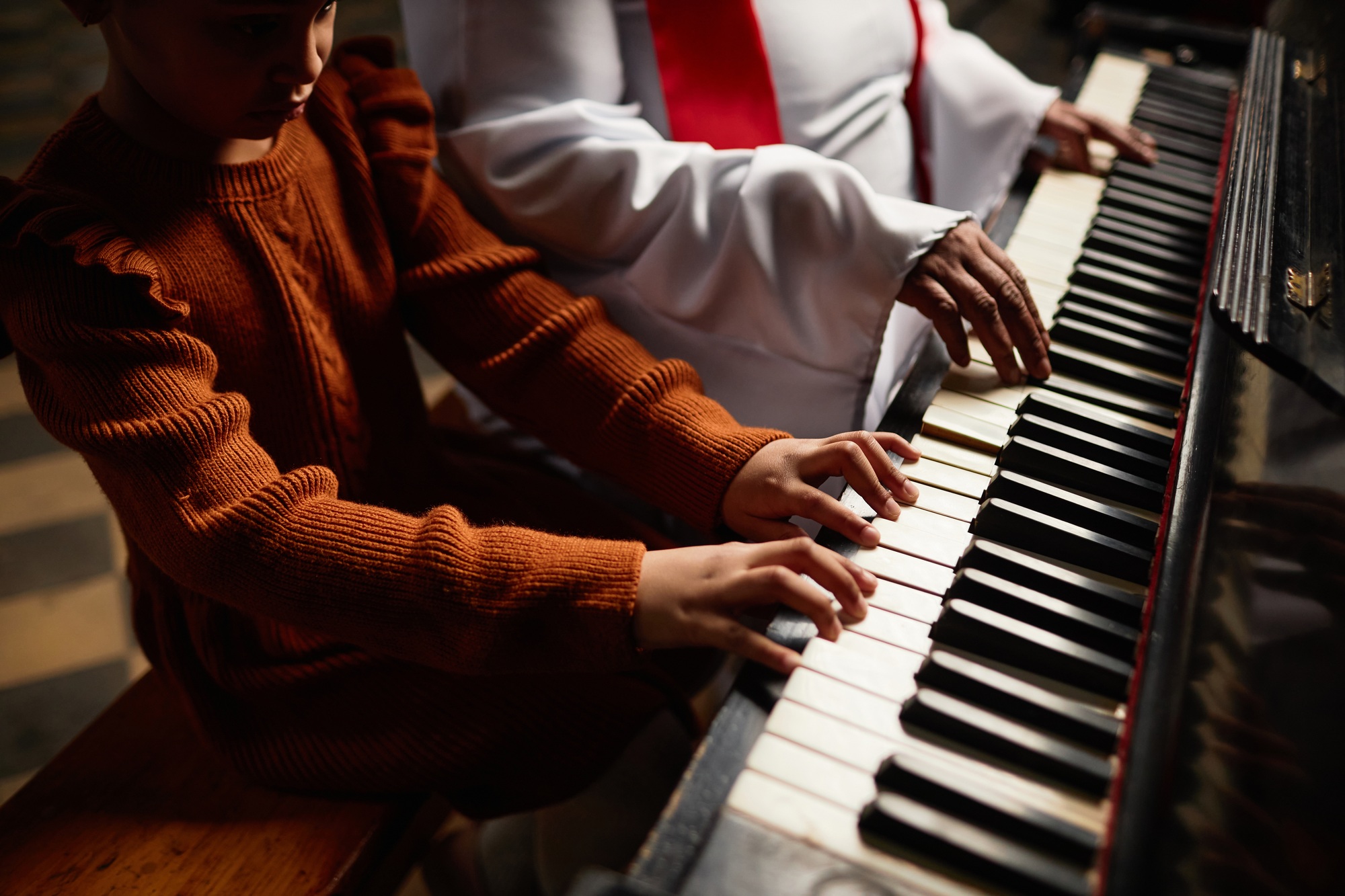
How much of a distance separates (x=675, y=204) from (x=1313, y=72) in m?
0.98

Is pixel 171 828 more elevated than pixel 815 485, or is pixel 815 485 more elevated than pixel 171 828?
pixel 815 485

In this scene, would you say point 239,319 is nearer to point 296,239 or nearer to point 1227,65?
point 296,239

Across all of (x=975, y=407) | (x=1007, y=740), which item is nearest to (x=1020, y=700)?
(x=1007, y=740)

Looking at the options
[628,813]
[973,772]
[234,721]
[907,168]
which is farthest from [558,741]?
[907,168]

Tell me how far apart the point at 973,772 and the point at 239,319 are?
74 cm

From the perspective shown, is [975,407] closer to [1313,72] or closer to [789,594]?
[789,594]

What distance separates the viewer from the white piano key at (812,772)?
586 mm

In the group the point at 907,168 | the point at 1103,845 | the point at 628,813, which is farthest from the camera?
the point at 907,168

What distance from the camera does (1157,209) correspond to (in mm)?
1315

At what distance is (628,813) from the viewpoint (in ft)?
3.56

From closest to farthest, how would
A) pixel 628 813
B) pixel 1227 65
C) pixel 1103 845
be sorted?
pixel 1103 845
pixel 628 813
pixel 1227 65

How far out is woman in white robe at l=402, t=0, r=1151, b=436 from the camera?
1.01m

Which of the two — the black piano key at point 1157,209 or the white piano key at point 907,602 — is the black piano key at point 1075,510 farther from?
the black piano key at point 1157,209

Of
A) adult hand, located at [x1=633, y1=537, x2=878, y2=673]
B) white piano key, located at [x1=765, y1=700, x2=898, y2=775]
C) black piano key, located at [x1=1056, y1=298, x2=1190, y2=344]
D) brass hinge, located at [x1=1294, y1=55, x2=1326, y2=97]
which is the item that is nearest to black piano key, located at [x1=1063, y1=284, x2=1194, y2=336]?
black piano key, located at [x1=1056, y1=298, x2=1190, y2=344]
